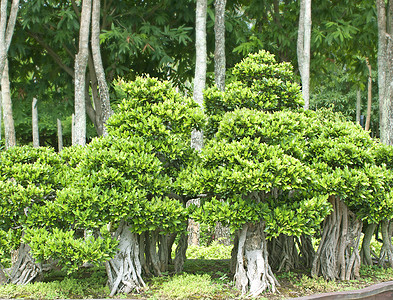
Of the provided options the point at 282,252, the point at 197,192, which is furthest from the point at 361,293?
the point at 197,192

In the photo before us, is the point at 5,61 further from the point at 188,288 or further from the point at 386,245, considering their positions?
the point at 386,245

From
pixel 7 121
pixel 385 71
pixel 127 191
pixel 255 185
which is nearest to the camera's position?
pixel 255 185

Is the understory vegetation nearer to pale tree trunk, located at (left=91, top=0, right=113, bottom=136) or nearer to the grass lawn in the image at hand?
the grass lawn

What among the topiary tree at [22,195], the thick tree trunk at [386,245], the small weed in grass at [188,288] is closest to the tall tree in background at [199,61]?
the small weed in grass at [188,288]

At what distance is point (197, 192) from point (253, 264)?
4.28 ft

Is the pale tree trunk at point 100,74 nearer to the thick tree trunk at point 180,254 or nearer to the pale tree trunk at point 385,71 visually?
the thick tree trunk at point 180,254

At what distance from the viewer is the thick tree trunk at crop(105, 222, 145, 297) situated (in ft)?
19.1

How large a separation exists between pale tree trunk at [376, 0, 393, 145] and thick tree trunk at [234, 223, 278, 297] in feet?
17.0

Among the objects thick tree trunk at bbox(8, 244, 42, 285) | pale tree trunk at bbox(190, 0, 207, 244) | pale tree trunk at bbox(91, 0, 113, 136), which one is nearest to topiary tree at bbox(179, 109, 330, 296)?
thick tree trunk at bbox(8, 244, 42, 285)

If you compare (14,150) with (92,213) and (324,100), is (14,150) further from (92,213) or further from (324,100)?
(324,100)

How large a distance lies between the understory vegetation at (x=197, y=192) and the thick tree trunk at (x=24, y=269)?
2 centimetres

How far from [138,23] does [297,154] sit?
790 cm

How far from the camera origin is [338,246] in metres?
6.43

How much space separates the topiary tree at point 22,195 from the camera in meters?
5.70
